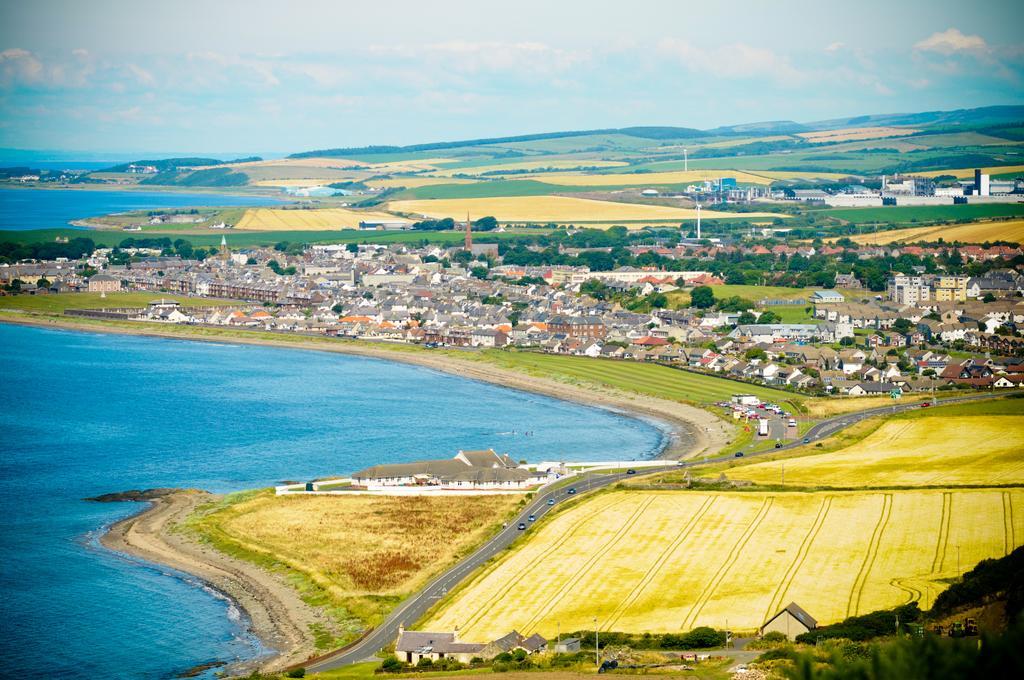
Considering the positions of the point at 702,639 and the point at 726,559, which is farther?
the point at 726,559

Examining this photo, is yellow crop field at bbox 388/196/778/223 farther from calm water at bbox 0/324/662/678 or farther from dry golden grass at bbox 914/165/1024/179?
calm water at bbox 0/324/662/678

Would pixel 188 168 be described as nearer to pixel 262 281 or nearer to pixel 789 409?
pixel 262 281

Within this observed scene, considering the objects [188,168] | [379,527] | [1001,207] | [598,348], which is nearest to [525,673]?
[379,527]

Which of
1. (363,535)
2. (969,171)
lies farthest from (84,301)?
(969,171)

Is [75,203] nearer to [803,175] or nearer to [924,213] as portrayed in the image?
[803,175]

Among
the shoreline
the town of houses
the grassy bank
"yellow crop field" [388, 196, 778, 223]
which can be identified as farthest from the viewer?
"yellow crop field" [388, 196, 778, 223]

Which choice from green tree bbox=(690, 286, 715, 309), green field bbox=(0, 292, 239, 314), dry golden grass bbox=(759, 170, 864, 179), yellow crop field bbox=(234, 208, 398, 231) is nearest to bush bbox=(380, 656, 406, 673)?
green tree bbox=(690, 286, 715, 309)

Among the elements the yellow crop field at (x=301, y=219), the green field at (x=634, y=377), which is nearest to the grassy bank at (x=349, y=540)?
the green field at (x=634, y=377)
